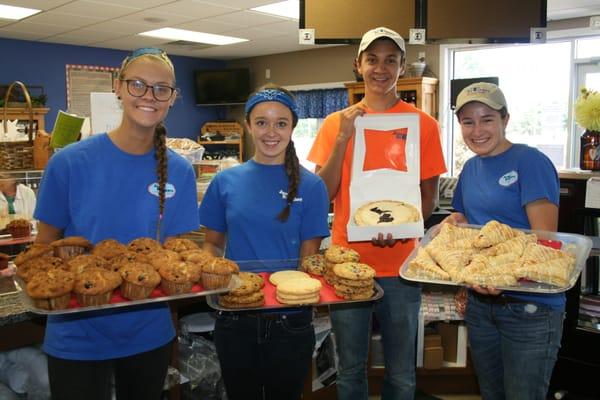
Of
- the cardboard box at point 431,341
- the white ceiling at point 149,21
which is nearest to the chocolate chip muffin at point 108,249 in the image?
the cardboard box at point 431,341

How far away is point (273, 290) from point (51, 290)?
2.14ft

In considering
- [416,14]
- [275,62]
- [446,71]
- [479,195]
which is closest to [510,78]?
[446,71]

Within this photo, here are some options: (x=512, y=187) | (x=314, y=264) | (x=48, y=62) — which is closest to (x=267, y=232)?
(x=314, y=264)

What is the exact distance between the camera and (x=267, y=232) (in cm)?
175

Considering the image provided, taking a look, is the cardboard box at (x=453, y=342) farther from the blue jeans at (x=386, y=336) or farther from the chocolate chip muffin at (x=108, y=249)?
the chocolate chip muffin at (x=108, y=249)

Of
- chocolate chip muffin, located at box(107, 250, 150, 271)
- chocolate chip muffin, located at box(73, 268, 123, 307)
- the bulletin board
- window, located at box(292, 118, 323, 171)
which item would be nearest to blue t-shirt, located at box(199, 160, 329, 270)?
chocolate chip muffin, located at box(107, 250, 150, 271)

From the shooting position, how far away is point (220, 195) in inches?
71.1

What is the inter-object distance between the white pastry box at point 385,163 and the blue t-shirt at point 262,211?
0.57 ft

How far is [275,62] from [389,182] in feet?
27.2

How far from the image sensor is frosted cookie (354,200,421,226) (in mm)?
1849

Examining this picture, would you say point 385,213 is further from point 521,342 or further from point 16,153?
point 16,153

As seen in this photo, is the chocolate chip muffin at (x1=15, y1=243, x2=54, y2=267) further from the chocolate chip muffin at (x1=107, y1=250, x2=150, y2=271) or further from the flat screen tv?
the flat screen tv

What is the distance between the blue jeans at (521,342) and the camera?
5.54 ft

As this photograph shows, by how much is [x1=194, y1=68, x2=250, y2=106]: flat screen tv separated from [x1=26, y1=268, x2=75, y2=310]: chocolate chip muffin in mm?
8770
